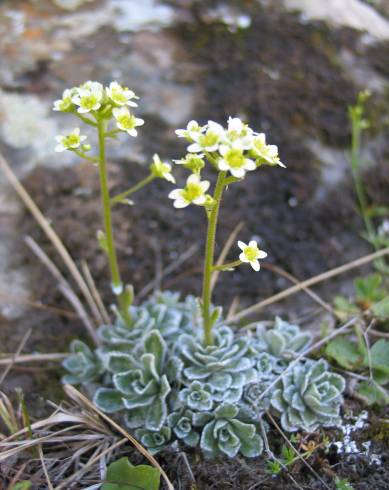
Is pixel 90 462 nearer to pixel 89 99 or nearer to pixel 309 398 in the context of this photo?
pixel 309 398

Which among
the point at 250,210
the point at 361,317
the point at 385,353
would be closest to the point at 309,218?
the point at 250,210

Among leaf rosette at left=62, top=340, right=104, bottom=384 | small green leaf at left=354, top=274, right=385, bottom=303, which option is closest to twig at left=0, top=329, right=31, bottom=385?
leaf rosette at left=62, top=340, right=104, bottom=384

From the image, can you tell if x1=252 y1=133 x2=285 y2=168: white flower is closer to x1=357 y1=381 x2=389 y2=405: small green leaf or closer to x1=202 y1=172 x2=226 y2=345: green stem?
A: x1=202 y1=172 x2=226 y2=345: green stem

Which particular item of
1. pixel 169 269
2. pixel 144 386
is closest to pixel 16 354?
pixel 144 386

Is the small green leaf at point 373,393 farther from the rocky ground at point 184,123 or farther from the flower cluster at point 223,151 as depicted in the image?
the flower cluster at point 223,151

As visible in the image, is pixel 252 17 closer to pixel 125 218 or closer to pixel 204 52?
pixel 204 52

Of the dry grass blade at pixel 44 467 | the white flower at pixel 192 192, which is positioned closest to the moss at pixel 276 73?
the white flower at pixel 192 192
